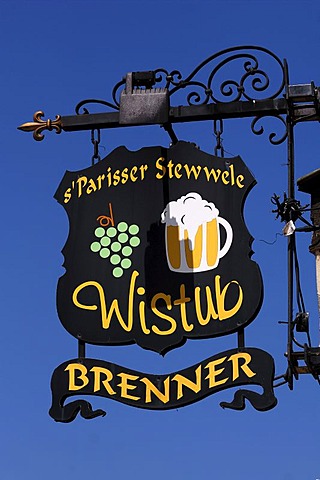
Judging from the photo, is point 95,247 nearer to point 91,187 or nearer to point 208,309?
point 91,187

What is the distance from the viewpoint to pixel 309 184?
44.1 feet

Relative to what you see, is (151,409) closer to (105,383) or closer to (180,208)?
(105,383)

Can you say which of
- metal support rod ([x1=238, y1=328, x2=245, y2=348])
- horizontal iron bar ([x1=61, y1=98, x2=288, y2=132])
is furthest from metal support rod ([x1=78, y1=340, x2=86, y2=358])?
horizontal iron bar ([x1=61, y1=98, x2=288, y2=132])

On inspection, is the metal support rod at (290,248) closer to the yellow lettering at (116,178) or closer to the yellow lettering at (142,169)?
the yellow lettering at (142,169)

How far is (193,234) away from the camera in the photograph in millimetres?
8328

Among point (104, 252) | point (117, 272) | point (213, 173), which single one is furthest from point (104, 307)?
point (213, 173)

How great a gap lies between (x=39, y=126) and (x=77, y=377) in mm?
2015

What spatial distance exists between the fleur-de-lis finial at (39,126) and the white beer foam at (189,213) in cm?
116

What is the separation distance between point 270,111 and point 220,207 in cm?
82

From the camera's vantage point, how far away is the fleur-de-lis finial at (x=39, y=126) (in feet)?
29.2

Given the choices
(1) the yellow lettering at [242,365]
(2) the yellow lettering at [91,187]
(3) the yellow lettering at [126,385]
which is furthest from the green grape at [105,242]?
(1) the yellow lettering at [242,365]

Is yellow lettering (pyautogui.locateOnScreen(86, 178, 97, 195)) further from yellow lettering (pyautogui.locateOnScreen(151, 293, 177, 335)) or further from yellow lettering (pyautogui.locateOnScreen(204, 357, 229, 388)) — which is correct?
yellow lettering (pyautogui.locateOnScreen(204, 357, 229, 388))

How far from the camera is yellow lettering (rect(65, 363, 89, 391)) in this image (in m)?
8.14

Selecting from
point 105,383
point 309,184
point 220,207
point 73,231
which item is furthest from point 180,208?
point 309,184
